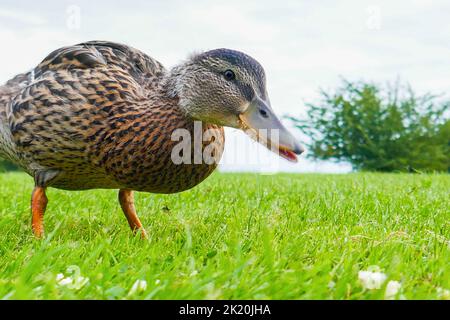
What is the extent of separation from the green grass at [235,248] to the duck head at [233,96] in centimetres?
48

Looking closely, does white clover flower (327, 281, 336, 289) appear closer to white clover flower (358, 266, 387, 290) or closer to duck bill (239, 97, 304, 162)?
white clover flower (358, 266, 387, 290)

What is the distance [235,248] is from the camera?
240cm

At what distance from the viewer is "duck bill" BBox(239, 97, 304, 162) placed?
2.68m

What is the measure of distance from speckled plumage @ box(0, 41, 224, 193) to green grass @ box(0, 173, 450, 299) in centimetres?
36

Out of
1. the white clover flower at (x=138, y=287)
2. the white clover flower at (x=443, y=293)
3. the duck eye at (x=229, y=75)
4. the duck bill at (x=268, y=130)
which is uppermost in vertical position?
the duck eye at (x=229, y=75)

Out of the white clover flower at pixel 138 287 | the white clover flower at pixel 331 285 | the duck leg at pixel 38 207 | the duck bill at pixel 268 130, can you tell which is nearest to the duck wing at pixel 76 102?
the duck leg at pixel 38 207

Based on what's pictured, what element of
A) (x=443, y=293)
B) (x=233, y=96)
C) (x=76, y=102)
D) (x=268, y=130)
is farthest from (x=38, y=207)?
(x=443, y=293)

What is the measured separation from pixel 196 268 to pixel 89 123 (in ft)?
3.76

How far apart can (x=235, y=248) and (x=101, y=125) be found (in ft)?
3.61

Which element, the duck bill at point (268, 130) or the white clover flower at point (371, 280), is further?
the duck bill at point (268, 130)

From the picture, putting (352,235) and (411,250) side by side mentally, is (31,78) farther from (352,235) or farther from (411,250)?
A: (411,250)

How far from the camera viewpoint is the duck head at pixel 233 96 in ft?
9.04

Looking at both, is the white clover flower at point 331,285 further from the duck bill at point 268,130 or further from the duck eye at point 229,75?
the duck eye at point 229,75

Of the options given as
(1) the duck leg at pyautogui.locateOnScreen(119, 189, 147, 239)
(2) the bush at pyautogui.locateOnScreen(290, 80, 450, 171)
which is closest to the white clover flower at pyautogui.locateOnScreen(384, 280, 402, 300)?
(1) the duck leg at pyautogui.locateOnScreen(119, 189, 147, 239)
